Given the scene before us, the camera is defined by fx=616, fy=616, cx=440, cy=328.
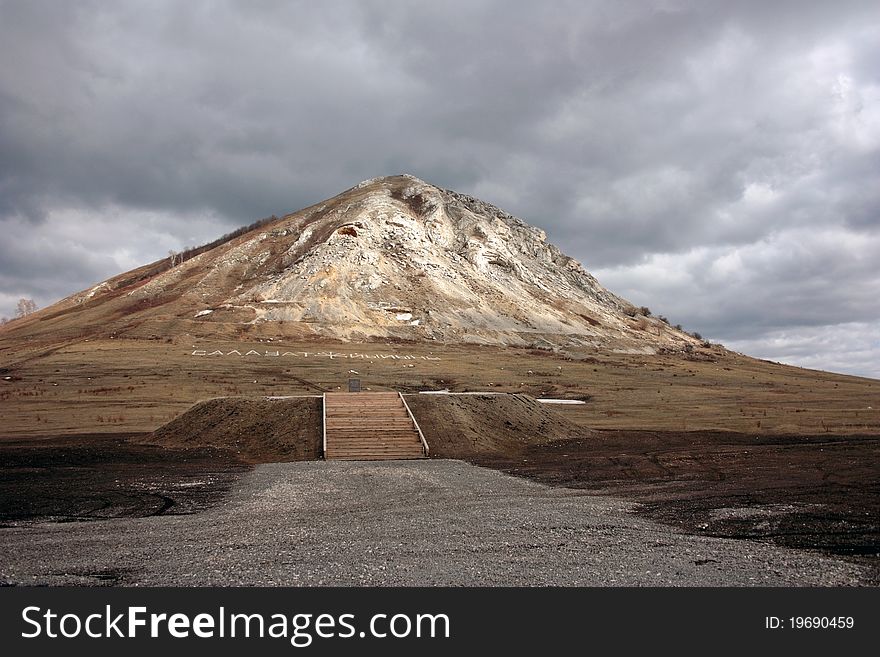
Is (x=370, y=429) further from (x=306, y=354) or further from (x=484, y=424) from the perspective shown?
(x=306, y=354)

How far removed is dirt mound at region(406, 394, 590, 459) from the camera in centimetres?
2717

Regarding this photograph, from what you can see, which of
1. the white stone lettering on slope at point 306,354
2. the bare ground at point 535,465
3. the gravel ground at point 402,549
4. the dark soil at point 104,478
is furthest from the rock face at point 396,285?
the gravel ground at point 402,549

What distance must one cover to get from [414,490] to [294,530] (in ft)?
17.7

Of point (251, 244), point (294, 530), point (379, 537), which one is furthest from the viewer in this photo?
point (251, 244)

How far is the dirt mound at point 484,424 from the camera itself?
27172mm

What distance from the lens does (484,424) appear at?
2950 centimetres

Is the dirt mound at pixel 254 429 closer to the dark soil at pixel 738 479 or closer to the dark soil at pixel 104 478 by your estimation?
the dark soil at pixel 104 478

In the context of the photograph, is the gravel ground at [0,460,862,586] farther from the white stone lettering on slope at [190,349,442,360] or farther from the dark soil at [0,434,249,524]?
the white stone lettering on slope at [190,349,442,360]

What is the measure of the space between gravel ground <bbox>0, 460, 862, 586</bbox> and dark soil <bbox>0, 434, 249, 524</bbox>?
1.35 meters

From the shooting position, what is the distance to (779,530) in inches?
438

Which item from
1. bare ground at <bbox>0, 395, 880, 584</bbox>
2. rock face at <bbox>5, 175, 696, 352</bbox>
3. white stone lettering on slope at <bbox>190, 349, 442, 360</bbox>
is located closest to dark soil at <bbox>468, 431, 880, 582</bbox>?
bare ground at <bbox>0, 395, 880, 584</bbox>

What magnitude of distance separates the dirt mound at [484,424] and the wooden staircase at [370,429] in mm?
664
